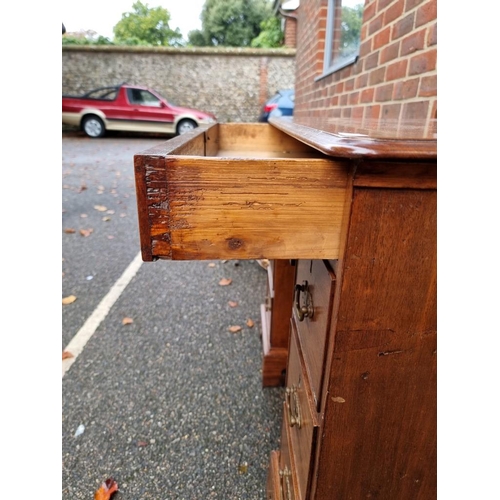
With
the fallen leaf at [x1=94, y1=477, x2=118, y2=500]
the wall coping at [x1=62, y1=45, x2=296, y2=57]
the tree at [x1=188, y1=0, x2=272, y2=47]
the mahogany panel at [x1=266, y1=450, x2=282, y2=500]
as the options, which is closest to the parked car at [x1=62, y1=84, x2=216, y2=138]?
the wall coping at [x1=62, y1=45, x2=296, y2=57]

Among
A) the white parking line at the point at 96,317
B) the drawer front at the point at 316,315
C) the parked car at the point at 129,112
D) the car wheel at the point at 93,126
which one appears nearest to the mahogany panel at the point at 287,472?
the drawer front at the point at 316,315

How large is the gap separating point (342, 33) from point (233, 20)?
81.3ft

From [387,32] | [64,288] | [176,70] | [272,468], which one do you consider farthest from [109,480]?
[176,70]

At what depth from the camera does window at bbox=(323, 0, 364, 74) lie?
6.35 feet

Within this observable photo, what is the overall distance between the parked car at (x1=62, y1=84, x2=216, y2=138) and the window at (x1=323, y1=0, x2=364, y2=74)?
8.04 m

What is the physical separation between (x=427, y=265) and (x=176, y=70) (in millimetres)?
12670

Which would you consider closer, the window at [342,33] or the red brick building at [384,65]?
the red brick building at [384,65]

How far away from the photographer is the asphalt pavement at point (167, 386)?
1.49 metres

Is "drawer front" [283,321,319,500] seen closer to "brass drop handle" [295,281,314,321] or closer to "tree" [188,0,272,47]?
"brass drop handle" [295,281,314,321]

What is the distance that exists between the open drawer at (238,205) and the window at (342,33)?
62.0 inches

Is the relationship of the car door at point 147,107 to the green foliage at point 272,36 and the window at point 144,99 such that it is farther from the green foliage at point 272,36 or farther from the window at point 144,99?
the green foliage at point 272,36

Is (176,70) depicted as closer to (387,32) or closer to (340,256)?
(387,32)

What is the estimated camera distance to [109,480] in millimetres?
1446

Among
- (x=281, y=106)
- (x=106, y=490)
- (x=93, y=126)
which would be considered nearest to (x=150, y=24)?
(x=93, y=126)
